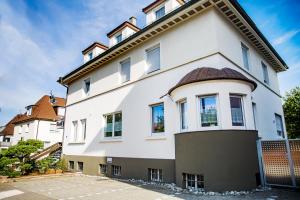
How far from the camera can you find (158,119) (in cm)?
1055

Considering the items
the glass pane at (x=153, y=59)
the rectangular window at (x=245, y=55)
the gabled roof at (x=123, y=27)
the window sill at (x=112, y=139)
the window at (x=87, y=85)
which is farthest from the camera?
the window at (x=87, y=85)

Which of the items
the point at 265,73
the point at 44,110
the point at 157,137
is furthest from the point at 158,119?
the point at 44,110

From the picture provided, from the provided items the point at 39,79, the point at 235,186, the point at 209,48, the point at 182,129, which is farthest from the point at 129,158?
the point at 39,79

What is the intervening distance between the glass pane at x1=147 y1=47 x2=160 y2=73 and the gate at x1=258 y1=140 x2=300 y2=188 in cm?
627

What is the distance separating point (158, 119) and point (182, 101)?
6.39ft

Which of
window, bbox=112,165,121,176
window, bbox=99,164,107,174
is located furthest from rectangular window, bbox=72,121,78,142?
window, bbox=112,165,121,176

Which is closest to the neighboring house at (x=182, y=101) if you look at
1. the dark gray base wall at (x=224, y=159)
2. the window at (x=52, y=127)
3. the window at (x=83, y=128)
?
the dark gray base wall at (x=224, y=159)

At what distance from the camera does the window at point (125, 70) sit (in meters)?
13.3

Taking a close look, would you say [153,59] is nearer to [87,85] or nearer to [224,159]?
[224,159]

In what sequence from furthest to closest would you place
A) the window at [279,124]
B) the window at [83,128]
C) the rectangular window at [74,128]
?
the rectangular window at [74,128]
the window at [83,128]
the window at [279,124]

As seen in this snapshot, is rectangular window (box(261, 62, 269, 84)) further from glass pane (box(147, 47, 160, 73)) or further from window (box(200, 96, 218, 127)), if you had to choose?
window (box(200, 96, 218, 127))

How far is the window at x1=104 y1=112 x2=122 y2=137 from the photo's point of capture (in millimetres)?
12750

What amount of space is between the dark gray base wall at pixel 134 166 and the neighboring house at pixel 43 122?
2119 centimetres

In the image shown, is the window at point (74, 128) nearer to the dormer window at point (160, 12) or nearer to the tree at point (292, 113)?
the dormer window at point (160, 12)
